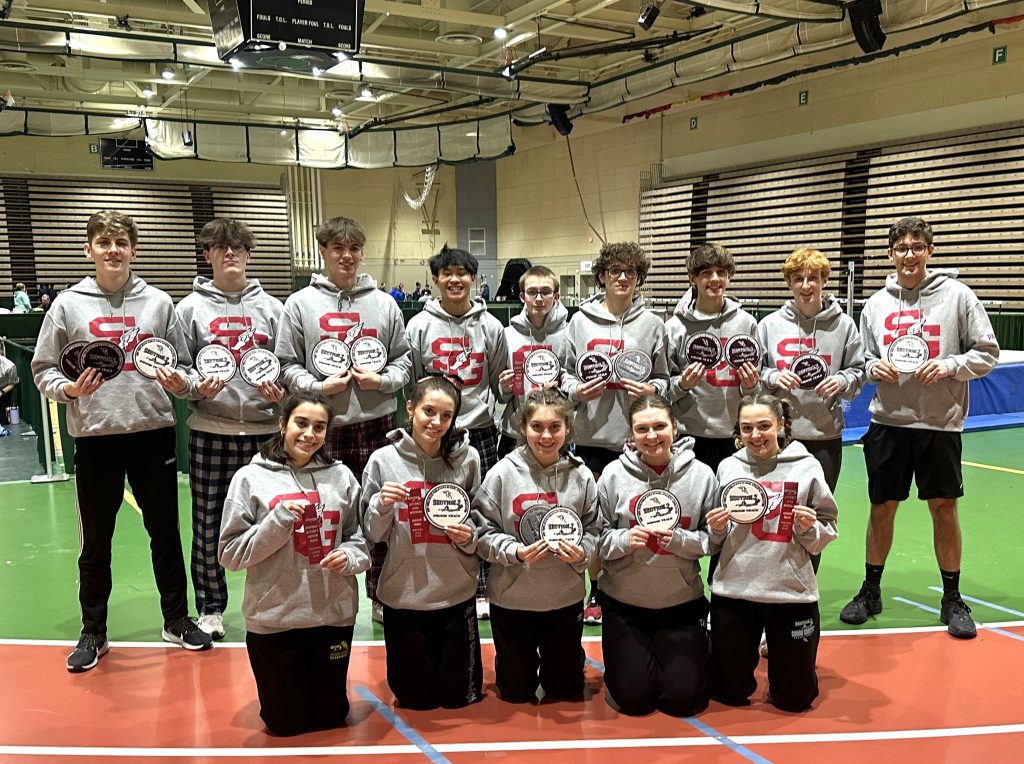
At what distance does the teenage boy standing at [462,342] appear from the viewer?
3.71m

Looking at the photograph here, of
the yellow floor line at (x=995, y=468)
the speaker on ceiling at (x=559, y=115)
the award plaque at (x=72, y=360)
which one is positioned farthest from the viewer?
the speaker on ceiling at (x=559, y=115)

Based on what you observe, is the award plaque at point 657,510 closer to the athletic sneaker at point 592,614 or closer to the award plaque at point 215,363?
the athletic sneaker at point 592,614

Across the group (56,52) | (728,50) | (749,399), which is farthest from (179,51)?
(749,399)

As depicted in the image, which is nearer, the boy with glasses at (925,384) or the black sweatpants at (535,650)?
the black sweatpants at (535,650)

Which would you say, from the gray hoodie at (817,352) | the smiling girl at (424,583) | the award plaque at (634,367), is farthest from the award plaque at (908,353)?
the smiling girl at (424,583)

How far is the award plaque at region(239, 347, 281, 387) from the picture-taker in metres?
3.46

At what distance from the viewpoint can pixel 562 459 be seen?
3.17 m

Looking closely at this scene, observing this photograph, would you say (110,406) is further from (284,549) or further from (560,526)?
(560,526)

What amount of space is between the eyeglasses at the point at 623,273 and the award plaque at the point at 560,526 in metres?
1.23

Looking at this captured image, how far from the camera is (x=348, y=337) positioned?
3639mm

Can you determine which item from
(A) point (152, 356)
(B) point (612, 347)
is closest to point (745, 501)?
(B) point (612, 347)

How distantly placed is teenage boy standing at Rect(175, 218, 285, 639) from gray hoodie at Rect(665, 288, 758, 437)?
1804mm

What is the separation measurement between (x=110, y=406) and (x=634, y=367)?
7.35 feet

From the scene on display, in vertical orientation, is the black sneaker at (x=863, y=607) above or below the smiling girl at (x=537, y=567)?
below
